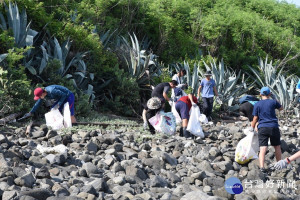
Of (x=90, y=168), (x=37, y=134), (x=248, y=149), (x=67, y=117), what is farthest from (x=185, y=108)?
(x=90, y=168)

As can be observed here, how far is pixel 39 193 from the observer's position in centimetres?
466

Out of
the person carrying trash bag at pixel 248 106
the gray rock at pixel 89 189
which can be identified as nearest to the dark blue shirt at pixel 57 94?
the person carrying trash bag at pixel 248 106

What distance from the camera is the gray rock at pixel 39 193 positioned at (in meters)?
4.59

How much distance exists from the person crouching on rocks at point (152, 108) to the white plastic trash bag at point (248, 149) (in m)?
2.55

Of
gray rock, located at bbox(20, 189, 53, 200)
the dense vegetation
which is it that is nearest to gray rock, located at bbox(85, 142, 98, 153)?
gray rock, located at bbox(20, 189, 53, 200)

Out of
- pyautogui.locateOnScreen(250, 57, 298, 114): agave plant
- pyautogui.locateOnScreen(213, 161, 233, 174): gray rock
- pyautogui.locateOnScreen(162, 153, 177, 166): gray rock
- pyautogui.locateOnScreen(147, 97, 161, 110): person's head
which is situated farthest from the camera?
pyautogui.locateOnScreen(250, 57, 298, 114): agave plant

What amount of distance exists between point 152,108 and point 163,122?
13.9 inches

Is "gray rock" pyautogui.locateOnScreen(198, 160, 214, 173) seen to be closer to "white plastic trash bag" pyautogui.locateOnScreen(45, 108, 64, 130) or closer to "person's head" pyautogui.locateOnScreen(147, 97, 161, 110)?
"person's head" pyautogui.locateOnScreen(147, 97, 161, 110)

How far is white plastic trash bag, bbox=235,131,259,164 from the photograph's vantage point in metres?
7.16

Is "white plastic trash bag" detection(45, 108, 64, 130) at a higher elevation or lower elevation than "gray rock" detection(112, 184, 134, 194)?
higher

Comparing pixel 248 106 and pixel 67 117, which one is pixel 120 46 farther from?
pixel 248 106

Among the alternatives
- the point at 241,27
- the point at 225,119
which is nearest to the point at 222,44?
the point at 241,27

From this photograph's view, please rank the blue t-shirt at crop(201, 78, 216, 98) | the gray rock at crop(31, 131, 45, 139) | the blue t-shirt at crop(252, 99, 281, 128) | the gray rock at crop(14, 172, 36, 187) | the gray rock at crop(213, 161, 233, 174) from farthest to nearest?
the blue t-shirt at crop(201, 78, 216, 98)
the gray rock at crop(31, 131, 45, 139)
the blue t-shirt at crop(252, 99, 281, 128)
the gray rock at crop(213, 161, 233, 174)
the gray rock at crop(14, 172, 36, 187)

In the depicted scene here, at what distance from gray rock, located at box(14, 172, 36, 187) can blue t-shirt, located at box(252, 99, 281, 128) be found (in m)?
3.57
